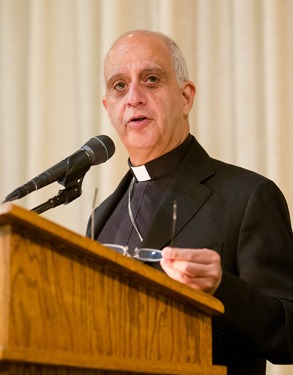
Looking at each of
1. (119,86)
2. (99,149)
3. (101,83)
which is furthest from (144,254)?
(101,83)

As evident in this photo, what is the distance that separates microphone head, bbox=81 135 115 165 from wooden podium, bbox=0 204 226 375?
67 cm

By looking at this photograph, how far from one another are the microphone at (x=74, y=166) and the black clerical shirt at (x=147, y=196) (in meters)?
0.35

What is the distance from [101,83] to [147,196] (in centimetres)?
126

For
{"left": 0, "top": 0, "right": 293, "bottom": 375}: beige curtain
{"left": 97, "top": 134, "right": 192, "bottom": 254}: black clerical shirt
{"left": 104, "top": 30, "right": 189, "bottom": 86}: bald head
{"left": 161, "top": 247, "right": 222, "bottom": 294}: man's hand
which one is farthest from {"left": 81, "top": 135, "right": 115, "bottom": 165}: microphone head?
{"left": 0, "top": 0, "right": 293, "bottom": 375}: beige curtain

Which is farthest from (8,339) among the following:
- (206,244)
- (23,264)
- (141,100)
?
(141,100)

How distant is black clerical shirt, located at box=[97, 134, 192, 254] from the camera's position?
240 centimetres

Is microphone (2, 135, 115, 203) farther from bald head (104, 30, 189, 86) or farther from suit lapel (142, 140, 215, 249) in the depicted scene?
bald head (104, 30, 189, 86)

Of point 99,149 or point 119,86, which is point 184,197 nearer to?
point 99,149

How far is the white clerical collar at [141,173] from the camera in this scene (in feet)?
8.06

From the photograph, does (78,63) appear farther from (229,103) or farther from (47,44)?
(229,103)

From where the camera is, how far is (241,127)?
3.16 metres

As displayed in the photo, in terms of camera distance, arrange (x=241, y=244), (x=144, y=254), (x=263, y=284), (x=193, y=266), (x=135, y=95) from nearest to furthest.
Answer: (x=193, y=266)
(x=144, y=254)
(x=263, y=284)
(x=241, y=244)
(x=135, y=95)

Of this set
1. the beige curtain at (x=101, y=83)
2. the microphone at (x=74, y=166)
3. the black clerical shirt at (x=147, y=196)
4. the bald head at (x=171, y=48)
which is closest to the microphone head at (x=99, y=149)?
the microphone at (x=74, y=166)

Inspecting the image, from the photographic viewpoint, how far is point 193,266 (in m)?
1.41
